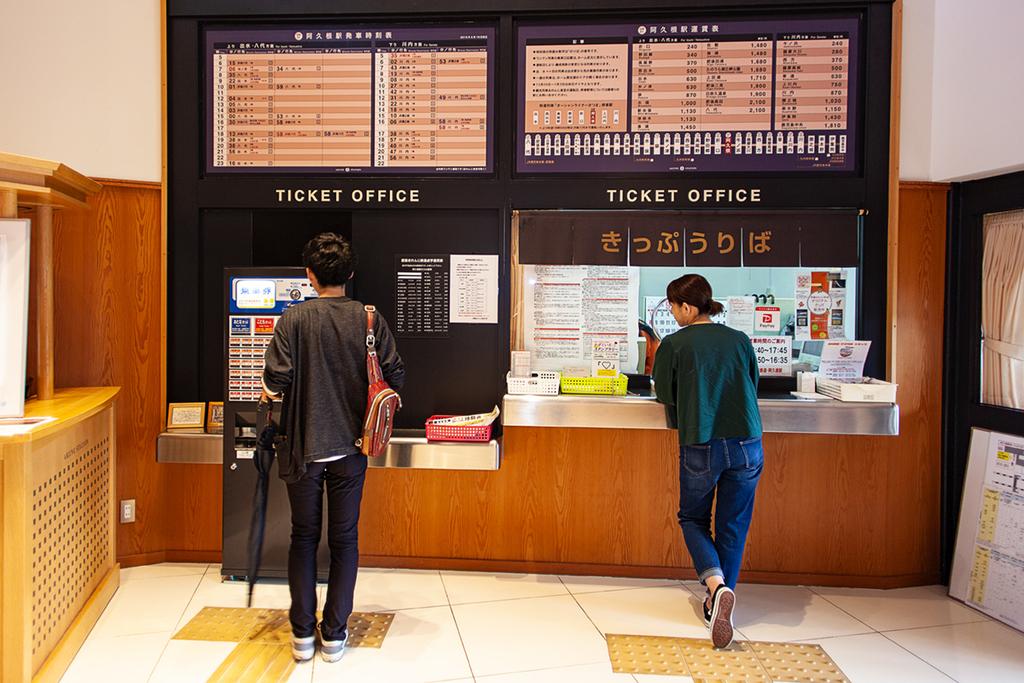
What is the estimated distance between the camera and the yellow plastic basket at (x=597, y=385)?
12.4 feet

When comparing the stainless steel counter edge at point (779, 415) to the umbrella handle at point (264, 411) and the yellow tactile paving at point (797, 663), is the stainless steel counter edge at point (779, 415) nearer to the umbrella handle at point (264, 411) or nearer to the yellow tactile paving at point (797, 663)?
the yellow tactile paving at point (797, 663)

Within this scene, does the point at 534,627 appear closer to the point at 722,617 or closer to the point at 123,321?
the point at 722,617

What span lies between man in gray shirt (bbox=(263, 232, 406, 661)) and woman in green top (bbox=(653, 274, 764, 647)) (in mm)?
1366

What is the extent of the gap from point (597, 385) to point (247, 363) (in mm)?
1929

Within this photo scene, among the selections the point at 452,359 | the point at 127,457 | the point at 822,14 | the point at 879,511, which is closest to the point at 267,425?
the point at 452,359

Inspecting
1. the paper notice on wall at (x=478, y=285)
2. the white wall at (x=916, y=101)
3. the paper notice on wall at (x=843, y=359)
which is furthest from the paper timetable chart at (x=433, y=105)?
the white wall at (x=916, y=101)

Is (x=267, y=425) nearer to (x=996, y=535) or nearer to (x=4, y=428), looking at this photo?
(x=4, y=428)

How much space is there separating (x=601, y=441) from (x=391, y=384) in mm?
1502

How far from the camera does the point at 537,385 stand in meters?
3.73

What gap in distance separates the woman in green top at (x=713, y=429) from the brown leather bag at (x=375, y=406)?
54.0 inches

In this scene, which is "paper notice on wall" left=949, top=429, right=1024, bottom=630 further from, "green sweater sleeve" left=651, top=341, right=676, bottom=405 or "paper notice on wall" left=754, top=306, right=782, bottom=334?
"green sweater sleeve" left=651, top=341, right=676, bottom=405

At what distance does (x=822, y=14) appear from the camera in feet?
12.6

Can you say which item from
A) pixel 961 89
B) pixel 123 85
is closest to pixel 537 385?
pixel 961 89

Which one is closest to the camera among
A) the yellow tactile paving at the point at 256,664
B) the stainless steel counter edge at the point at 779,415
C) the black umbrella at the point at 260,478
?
the yellow tactile paving at the point at 256,664
